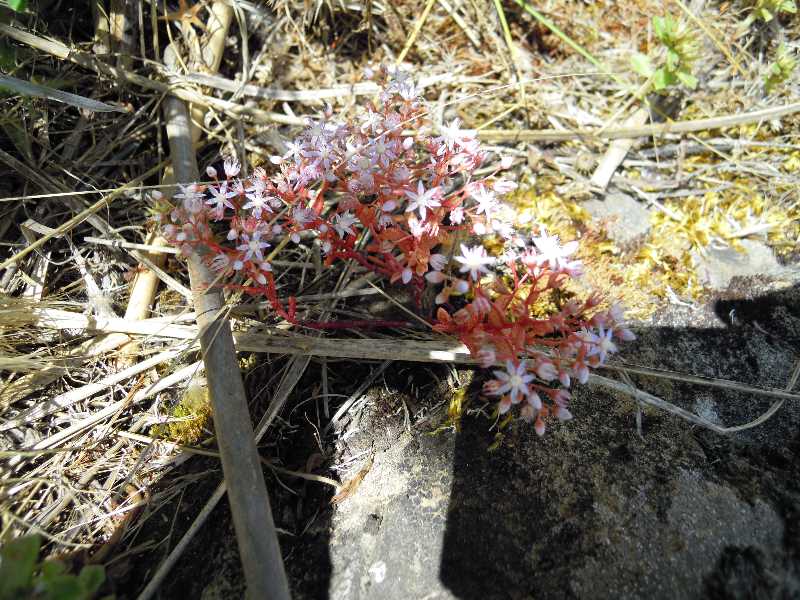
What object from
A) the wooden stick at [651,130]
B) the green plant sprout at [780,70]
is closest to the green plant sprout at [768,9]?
the green plant sprout at [780,70]

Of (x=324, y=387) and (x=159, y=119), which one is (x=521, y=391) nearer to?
(x=324, y=387)

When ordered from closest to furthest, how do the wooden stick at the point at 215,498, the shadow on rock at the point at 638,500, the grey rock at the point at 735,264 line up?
the shadow on rock at the point at 638,500 < the wooden stick at the point at 215,498 < the grey rock at the point at 735,264

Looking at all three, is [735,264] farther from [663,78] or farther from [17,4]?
[17,4]

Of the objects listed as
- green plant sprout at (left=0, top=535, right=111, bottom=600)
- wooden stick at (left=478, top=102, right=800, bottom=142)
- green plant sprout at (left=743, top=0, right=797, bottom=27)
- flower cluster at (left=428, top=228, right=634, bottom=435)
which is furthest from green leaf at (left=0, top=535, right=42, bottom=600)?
green plant sprout at (left=743, top=0, right=797, bottom=27)

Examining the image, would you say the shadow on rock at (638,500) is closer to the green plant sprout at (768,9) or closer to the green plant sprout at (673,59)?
the green plant sprout at (673,59)

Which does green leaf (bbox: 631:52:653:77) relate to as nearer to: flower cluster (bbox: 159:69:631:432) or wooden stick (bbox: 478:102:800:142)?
wooden stick (bbox: 478:102:800:142)

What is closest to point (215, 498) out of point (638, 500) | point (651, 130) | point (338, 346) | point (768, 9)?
point (338, 346)
